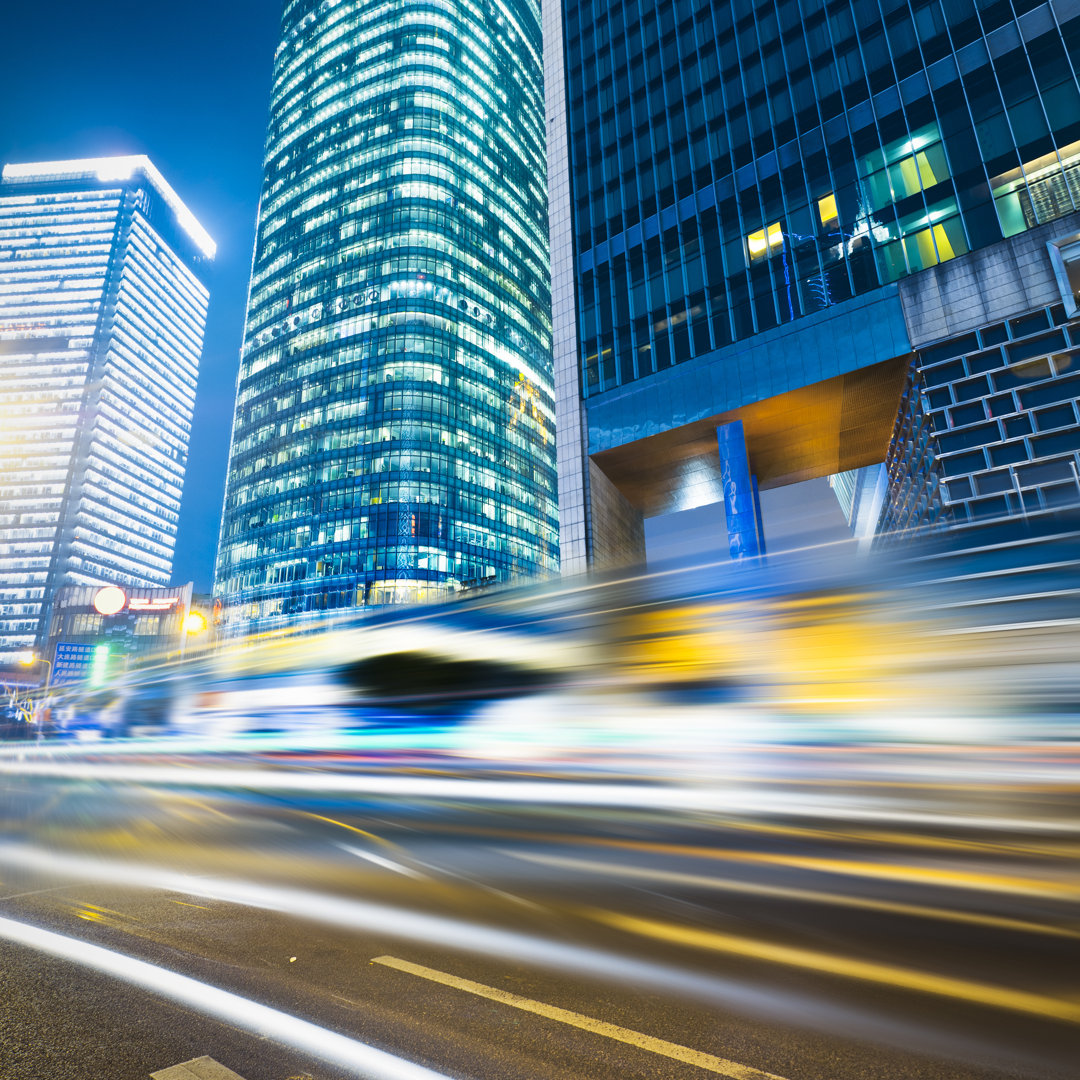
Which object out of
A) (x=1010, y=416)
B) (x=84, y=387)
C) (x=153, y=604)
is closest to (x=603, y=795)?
(x=1010, y=416)

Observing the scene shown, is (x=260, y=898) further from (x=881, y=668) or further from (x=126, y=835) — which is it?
(x=881, y=668)

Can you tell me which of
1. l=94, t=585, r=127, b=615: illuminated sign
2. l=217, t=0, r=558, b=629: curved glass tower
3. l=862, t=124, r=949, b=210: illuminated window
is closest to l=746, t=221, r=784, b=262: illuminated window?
l=862, t=124, r=949, b=210: illuminated window

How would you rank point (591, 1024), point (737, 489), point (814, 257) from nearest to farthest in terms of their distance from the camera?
1. point (591, 1024)
2. point (814, 257)
3. point (737, 489)

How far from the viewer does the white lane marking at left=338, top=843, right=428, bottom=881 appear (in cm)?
691

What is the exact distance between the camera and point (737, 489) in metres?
28.9

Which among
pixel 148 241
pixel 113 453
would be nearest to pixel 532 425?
pixel 113 453

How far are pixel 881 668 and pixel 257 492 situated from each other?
309ft

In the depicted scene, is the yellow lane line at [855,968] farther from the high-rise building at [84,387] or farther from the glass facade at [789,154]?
the high-rise building at [84,387]

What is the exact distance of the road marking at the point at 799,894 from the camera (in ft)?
16.1

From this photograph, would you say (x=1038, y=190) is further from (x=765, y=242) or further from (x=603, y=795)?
(x=603, y=795)

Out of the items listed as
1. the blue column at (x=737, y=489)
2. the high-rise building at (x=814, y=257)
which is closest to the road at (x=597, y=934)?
the high-rise building at (x=814, y=257)

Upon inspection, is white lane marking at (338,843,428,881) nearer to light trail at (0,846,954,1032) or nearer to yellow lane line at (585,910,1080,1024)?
light trail at (0,846,954,1032)

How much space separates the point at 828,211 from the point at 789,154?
4.57 m

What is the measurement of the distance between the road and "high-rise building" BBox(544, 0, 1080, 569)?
64.6 feet
